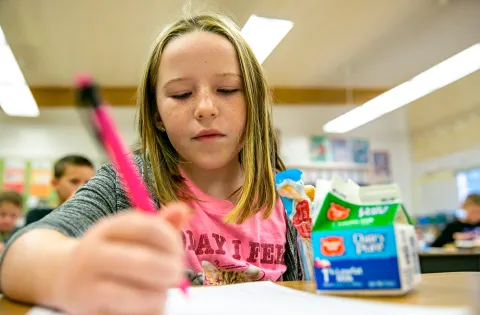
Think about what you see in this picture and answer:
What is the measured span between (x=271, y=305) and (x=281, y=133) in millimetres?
6208

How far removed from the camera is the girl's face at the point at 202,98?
2.39 feet

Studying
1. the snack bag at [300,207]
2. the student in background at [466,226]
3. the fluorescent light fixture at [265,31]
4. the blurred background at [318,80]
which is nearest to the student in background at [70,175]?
the blurred background at [318,80]

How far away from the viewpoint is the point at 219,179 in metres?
0.88

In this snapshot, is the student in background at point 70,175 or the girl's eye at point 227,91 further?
the student in background at point 70,175

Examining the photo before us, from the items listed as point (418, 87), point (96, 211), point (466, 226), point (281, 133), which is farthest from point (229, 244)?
point (281, 133)

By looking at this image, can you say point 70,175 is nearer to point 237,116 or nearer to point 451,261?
point 237,116

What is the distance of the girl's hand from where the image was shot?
26cm

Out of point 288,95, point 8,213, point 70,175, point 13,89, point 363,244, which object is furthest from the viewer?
point 288,95

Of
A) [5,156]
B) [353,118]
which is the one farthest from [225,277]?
[5,156]

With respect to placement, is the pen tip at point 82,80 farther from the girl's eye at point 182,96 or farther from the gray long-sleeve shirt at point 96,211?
the girl's eye at point 182,96

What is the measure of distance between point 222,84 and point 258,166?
18 centimetres

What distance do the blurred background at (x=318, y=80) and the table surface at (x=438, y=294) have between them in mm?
1806

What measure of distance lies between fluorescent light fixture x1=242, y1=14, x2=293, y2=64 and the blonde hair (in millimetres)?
2762

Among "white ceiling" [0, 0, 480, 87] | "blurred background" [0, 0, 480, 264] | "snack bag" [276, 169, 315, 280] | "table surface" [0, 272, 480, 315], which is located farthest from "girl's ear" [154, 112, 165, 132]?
"white ceiling" [0, 0, 480, 87]
